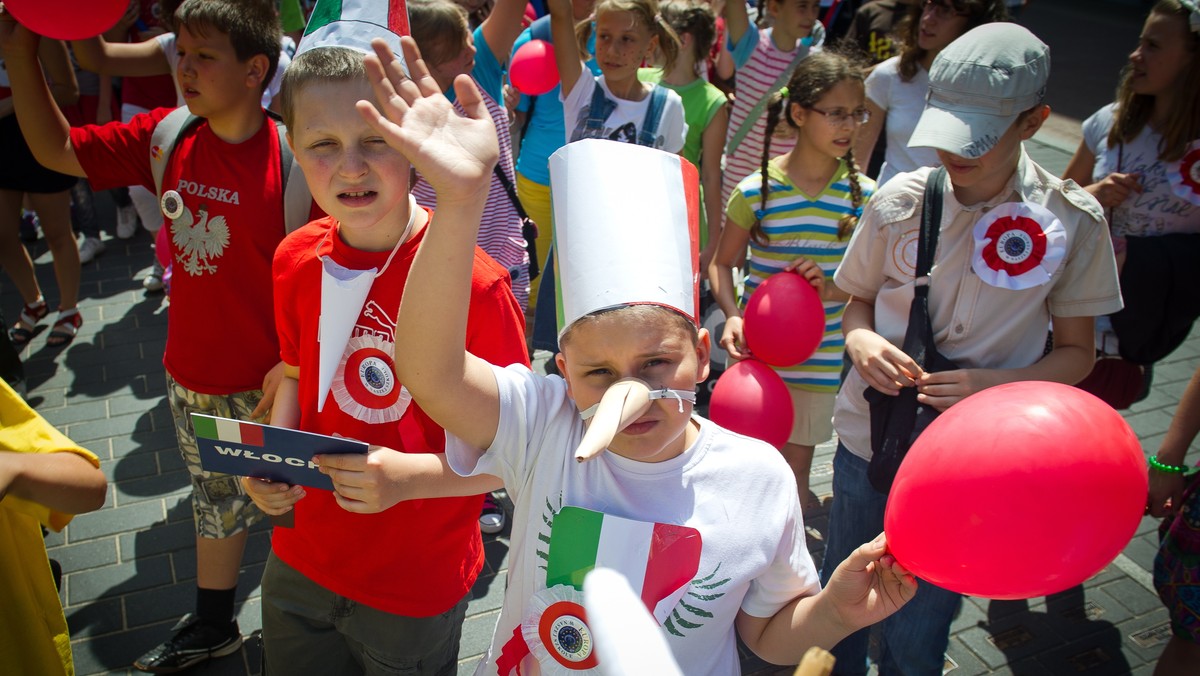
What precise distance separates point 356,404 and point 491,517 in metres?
1.90

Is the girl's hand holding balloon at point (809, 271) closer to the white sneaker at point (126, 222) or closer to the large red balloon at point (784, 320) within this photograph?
the large red balloon at point (784, 320)

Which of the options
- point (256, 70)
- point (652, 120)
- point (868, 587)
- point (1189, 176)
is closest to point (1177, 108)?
point (1189, 176)

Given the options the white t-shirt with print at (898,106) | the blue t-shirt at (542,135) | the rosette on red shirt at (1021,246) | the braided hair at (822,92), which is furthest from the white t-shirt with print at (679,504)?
the blue t-shirt at (542,135)

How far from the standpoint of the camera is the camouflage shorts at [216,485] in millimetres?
2852

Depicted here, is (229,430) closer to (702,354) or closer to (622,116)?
(702,354)

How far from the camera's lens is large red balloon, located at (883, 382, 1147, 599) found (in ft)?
4.52

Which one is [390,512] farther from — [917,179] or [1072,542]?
[917,179]

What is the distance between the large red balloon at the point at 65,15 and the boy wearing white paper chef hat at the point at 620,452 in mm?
1763

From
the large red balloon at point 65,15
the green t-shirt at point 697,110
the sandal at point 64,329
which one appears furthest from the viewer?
the sandal at point 64,329

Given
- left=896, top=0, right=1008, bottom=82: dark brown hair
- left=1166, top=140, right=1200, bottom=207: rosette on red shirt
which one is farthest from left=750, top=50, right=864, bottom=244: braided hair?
left=1166, top=140, right=1200, bottom=207: rosette on red shirt

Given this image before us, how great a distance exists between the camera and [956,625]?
3402 mm

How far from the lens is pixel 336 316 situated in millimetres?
1945

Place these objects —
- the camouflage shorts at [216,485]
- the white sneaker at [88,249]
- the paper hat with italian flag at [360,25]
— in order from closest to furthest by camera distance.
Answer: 1. the paper hat with italian flag at [360,25]
2. the camouflage shorts at [216,485]
3. the white sneaker at [88,249]

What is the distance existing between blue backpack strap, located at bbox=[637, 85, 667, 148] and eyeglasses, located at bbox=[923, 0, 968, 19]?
4.74 feet
